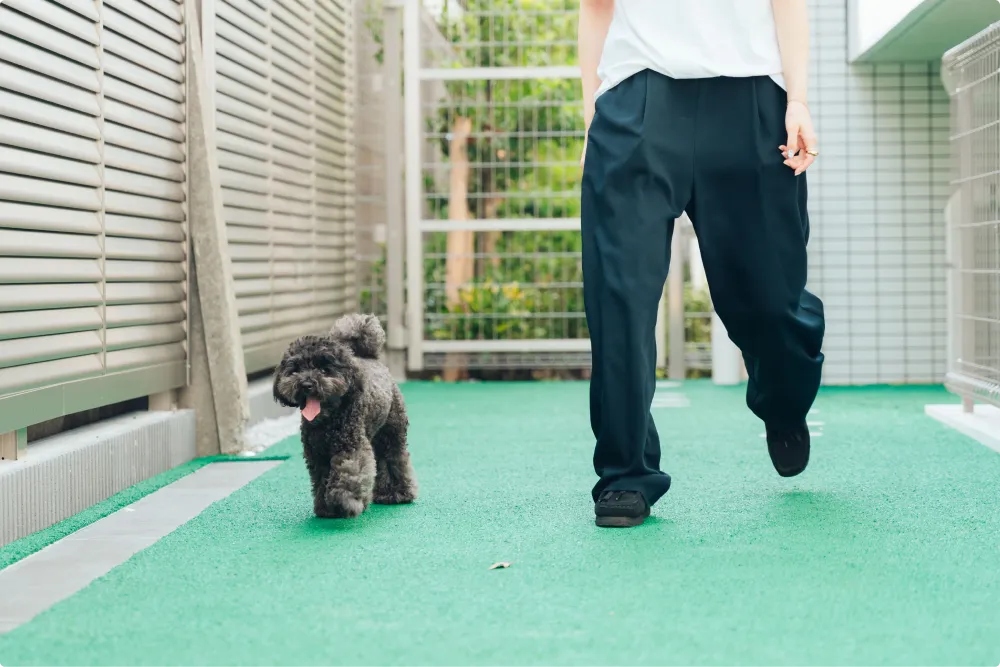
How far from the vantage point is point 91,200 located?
319cm

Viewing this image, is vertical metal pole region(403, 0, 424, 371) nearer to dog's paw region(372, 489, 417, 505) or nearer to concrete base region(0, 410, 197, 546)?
concrete base region(0, 410, 197, 546)

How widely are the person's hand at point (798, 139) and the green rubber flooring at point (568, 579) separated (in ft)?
2.72

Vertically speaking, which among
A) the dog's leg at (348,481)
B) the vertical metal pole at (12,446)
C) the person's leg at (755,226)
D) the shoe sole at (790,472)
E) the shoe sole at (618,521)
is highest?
the person's leg at (755,226)

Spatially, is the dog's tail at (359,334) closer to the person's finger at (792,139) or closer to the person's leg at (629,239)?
the person's leg at (629,239)

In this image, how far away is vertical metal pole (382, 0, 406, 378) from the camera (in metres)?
7.01

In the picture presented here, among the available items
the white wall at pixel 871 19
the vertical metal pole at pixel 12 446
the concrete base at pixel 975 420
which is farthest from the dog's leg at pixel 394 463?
the white wall at pixel 871 19

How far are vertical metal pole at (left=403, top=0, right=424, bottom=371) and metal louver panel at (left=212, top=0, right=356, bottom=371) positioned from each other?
336 mm

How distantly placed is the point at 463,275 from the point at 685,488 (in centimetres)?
403

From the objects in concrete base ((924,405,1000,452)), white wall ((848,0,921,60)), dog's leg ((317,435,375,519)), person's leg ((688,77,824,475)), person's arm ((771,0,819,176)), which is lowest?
concrete base ((924,405,1000,452))

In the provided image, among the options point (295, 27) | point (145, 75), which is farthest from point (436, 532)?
point (295, 27)

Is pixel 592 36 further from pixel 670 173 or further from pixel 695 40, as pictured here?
pixel 670 173

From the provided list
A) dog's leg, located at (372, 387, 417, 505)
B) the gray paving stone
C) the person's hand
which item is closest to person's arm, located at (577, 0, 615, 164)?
the person's hand

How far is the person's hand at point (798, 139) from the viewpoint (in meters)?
2.63

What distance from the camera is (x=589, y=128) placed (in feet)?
9.10
